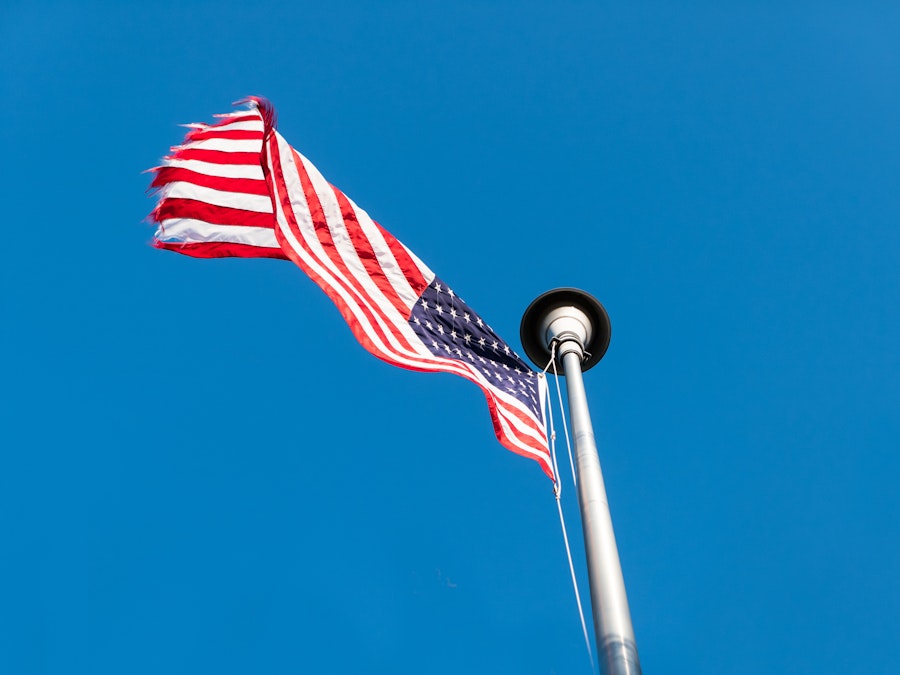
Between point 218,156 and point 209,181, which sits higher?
point 218,156

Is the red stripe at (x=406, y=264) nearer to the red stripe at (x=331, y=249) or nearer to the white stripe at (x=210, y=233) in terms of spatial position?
the red stripe at (x=331, y=249)

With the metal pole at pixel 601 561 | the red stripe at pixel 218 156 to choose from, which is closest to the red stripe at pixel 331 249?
the red stripe at pixel 218 156

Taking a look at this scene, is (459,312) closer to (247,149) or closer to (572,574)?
(247,149)

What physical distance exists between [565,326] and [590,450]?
2.27 metres

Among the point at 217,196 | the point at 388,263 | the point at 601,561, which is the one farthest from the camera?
the point at 217,196

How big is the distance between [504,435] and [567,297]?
1.88m

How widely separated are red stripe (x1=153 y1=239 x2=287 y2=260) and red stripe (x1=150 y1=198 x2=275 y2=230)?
28 centimetres

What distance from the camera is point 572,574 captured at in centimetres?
666

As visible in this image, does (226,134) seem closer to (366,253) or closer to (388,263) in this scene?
(366,253)

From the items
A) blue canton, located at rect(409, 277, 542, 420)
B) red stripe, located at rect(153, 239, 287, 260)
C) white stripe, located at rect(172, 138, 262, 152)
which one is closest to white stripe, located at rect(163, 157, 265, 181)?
white stripe, located at rect(172, 138, 262, 152)

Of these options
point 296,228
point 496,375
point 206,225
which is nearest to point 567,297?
point 496,375

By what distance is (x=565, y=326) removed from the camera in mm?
8836

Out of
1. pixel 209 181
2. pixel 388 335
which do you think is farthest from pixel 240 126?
pixel 388 335

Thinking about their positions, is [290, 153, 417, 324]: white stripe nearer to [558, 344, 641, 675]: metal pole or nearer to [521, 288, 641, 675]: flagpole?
[521, 288, 641, 675]: flagpole
